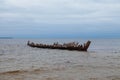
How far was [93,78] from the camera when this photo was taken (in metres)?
19.8

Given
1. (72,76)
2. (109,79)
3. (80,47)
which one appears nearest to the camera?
(109,79)

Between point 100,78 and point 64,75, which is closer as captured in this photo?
point 100,78

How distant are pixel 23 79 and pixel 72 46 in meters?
41.3

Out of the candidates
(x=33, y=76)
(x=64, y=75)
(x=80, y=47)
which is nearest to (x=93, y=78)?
(x=64, y=75)

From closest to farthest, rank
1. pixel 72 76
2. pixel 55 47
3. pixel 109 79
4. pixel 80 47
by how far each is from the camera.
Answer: pixel 109 79 < pixel 72 76 < pixel 80 47 < pixel 55 47

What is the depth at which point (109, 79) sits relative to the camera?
1925cm

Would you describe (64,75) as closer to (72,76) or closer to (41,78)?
(72,76)

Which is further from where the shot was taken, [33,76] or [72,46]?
[72,46]

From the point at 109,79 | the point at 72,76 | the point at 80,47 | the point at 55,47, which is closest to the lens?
the point at 109,79

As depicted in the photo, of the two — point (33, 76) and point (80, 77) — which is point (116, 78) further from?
point (33, 76)

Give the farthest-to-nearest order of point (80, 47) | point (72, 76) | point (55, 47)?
point (55, 47)
point (80, 47)
point (72, 76)

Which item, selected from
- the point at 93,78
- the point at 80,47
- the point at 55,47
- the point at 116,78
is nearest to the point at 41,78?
the point at 93,78

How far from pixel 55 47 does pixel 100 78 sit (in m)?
46.6

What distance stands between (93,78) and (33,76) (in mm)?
4551
